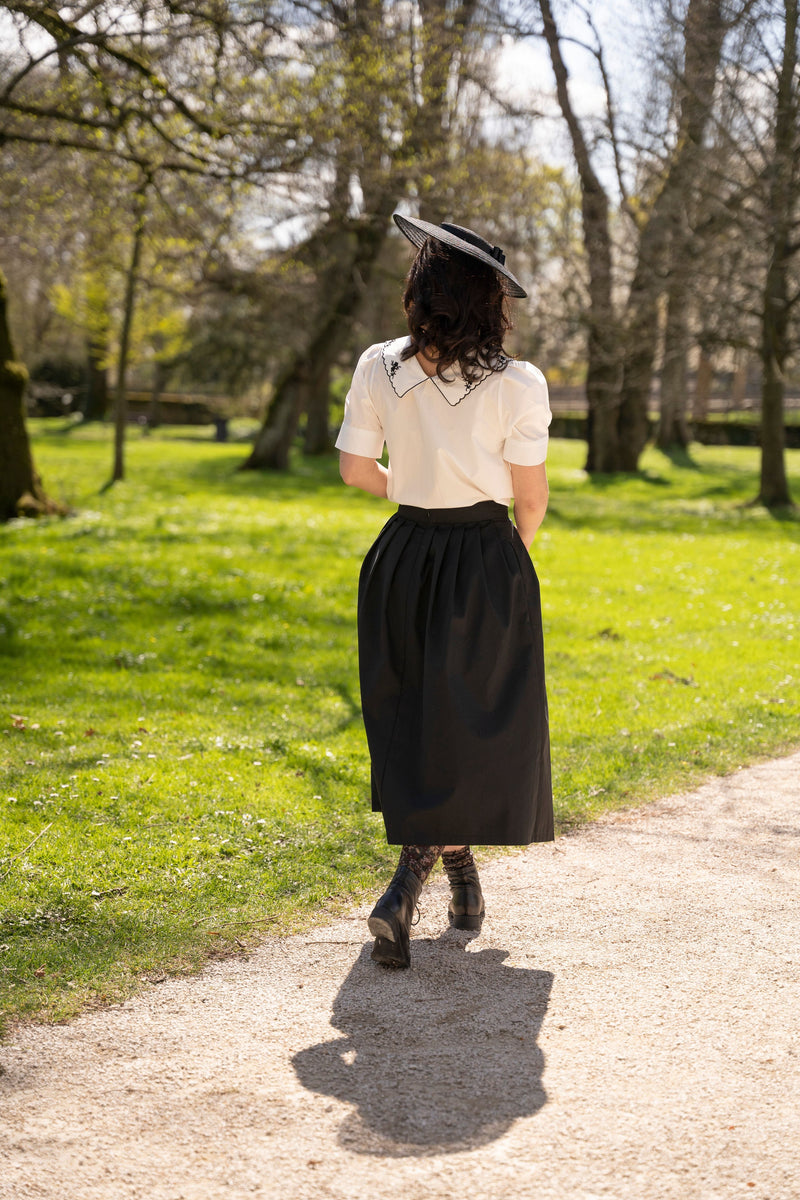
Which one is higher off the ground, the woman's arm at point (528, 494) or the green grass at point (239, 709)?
the woman's arm at point (528, 494)

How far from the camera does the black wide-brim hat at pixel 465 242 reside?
326 cm

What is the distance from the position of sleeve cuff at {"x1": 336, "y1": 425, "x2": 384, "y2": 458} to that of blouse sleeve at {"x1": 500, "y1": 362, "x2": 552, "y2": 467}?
444 mm

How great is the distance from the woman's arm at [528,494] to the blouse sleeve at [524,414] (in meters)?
0.04

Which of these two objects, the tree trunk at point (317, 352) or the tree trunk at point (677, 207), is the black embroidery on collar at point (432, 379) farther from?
the tree trunk at point (317, 352)

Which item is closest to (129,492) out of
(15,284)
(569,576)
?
(569,576)

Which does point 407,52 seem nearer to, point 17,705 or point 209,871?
point 17,705

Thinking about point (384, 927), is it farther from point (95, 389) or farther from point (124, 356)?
point (95, 389)

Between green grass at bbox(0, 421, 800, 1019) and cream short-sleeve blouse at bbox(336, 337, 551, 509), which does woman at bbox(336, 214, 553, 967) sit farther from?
green grass at bbox(0, 421, 800, 1019)

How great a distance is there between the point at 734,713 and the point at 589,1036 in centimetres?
417

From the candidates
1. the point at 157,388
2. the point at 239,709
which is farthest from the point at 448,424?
the point at 157,388

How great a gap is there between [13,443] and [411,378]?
10917 millimetres

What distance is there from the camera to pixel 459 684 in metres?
3.44

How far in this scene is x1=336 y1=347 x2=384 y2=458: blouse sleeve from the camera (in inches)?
139

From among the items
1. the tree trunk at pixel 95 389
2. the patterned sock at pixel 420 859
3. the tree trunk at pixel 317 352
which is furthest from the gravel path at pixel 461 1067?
the tree trunk at pixel 95 389
